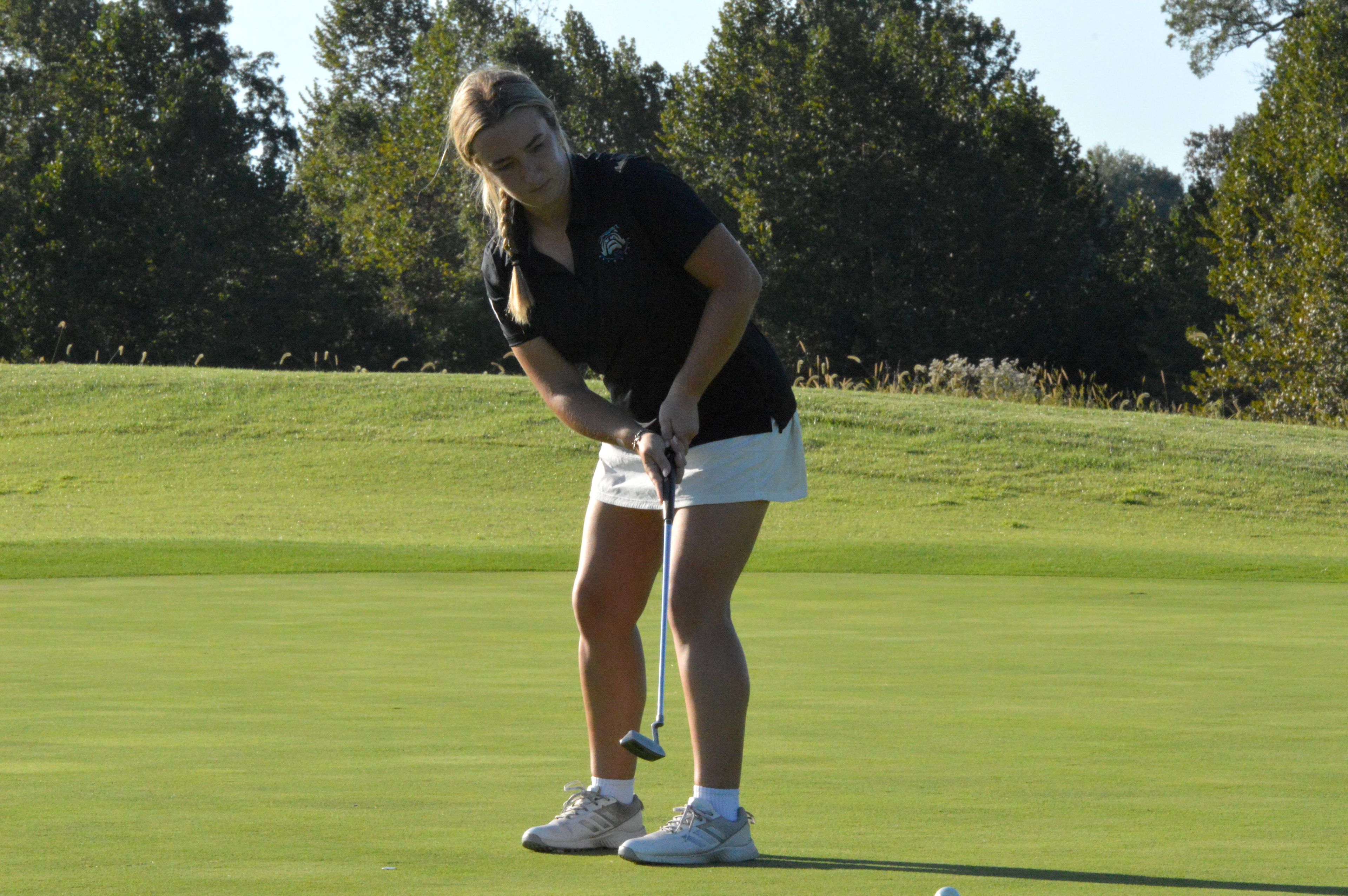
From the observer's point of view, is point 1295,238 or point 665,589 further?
point 1295,238

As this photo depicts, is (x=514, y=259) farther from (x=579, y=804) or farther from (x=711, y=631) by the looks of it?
(x=579, y=804)

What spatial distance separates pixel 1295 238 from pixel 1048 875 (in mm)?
26062

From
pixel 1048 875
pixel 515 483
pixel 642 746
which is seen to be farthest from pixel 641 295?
pixel 515 483

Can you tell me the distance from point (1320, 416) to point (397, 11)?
30157mm

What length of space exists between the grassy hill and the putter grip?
727 centimetres

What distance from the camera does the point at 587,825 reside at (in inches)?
125

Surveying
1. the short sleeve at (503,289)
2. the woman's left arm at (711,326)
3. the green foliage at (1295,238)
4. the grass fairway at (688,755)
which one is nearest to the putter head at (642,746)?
the grass fairway at (688,755)

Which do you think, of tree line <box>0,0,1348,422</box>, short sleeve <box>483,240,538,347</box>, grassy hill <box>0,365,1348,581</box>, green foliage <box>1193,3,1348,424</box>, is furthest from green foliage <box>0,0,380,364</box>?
short sleeve <box>483,240,538,347</box>

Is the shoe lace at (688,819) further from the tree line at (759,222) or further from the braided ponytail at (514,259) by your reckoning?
the tree line at (759,222)

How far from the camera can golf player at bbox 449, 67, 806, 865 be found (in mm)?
3256

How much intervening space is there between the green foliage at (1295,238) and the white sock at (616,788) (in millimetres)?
24603

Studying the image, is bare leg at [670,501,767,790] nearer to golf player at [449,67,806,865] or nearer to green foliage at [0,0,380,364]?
golf player at [449,67,806,865]

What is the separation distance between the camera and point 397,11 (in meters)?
48.2

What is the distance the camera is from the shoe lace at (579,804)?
10.4 ft
